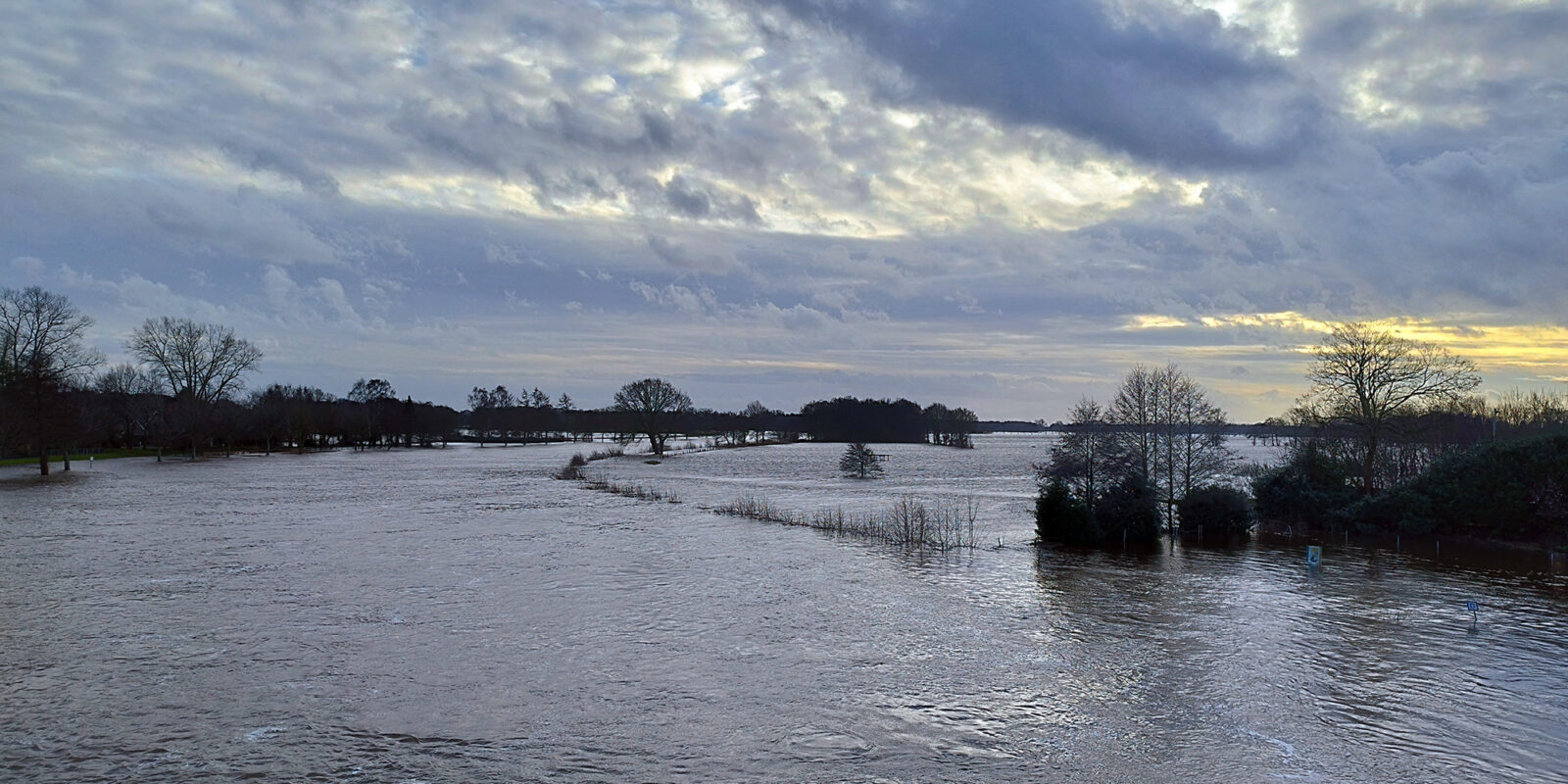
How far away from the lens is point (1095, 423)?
32.8 meters

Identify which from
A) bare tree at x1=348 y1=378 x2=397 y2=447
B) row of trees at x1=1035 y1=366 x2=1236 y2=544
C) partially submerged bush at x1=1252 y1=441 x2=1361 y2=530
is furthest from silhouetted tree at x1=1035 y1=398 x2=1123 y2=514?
bare tree at x1=348 y1=378 x2=397 y2=447

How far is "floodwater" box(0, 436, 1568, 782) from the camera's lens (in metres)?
9.21

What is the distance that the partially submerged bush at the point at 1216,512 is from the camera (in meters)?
30.9

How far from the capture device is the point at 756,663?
505 inches

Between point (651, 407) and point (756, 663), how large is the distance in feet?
317

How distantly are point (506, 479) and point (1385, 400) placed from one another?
4831 centimetres

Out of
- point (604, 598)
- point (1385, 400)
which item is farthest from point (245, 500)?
point (1385, 400)

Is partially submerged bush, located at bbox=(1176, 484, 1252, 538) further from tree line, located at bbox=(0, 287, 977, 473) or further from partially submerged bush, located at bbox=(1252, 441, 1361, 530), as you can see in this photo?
tree line, located at bbox=(0, 287, 977, 473)

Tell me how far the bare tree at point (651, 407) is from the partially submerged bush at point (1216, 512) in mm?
79313

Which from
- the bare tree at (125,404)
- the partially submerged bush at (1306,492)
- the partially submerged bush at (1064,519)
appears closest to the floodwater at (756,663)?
the partially submerged bush at (1064,519)

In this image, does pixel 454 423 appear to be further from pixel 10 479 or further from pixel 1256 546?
pixel 1256 546

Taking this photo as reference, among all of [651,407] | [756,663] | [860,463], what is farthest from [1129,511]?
[651,407]

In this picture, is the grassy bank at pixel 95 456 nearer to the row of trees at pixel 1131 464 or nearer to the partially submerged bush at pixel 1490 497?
the row of trees at pixel 1131 464

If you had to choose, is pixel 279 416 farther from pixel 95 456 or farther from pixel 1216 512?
pixel 1216 512
